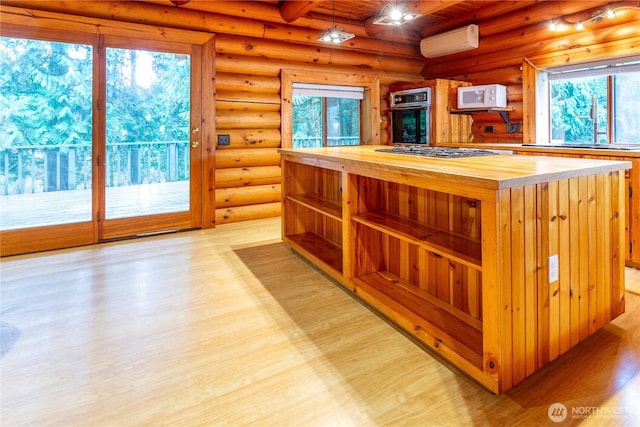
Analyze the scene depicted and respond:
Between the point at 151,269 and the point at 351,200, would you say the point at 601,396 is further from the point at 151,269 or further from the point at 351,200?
the point at 151,269

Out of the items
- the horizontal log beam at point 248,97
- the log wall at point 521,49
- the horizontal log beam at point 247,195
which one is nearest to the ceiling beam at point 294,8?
the horizontal log beam at point 248,97

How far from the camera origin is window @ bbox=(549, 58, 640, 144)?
374cm

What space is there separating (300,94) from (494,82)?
8.41ft

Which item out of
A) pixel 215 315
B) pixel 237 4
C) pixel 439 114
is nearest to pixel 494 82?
pixel 439 114

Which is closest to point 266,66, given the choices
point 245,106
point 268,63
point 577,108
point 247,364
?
point 268,63

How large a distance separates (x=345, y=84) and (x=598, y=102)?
9.70 ft

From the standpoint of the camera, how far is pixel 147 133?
4.10 metres

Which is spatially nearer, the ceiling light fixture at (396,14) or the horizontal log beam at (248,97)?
the ceiling light fixture at (396,14)

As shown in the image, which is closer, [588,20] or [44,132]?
[44,132]

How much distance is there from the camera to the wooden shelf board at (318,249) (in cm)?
289

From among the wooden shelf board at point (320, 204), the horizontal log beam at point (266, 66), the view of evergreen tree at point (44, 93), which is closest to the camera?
the wooden shelf board at point (320, 204)

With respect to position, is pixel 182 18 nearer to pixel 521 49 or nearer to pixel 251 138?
pixel 251 138

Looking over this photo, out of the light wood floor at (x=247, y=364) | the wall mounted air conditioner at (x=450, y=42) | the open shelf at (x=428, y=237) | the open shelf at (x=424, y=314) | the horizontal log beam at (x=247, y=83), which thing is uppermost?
the wall mounted air conditioner at (x=450, y=42)

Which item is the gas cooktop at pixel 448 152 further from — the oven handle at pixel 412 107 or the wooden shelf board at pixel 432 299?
the oven handle at pixel 412 107
